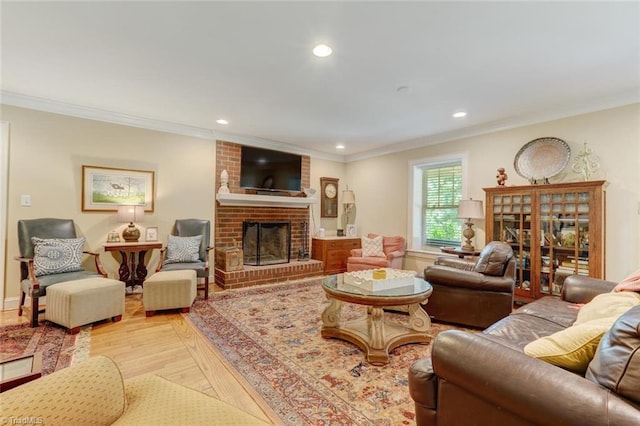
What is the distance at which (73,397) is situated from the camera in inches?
34.5

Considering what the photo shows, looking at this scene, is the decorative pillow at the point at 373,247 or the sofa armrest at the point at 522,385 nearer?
the sofa armrest at the point at 522,385

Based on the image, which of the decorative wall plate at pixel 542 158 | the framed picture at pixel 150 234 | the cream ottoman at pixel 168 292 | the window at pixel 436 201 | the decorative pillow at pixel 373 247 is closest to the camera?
the cream ottoman at pixel 168 292

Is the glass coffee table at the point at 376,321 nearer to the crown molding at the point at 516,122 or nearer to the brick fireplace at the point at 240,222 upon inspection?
the brick fireplace at the point at 240,222

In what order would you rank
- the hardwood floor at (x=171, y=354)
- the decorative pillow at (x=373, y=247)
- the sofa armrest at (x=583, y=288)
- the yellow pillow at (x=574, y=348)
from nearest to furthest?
the yellow pillow at (x=574, y=348) → the hardwood floor at (x=171, y=354) → the sofa armrest at (x=583, y=288) → the decorative pillow at (x=373, y=247)

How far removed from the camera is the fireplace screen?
4.98 m

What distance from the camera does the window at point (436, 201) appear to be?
15.1 feet

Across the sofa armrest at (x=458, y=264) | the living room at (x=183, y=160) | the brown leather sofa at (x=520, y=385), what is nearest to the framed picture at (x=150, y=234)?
the living room at (x=183, y=160)

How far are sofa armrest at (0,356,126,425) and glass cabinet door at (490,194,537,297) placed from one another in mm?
3956

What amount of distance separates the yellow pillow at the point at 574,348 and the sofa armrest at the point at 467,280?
162 centimetres

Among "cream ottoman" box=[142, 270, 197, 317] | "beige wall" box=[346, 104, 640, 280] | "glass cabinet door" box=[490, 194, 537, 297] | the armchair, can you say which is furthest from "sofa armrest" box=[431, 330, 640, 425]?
the armchair

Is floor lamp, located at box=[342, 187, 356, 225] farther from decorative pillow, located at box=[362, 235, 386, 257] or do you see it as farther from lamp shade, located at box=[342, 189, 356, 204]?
decorative pillow, located at box=[362, 235, 386, 257]

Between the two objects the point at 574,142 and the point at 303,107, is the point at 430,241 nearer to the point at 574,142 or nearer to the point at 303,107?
the point at 574,142

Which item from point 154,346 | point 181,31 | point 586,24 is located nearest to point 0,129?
point 181,31

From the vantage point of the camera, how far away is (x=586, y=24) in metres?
1.92
